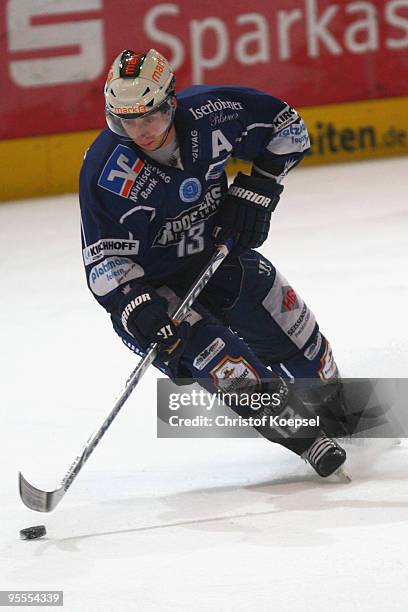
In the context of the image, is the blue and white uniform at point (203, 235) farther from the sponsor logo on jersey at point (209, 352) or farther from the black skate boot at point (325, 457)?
the black skate boot at point (325, 457)

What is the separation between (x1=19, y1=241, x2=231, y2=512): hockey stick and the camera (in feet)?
10.3

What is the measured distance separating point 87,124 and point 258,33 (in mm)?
1231

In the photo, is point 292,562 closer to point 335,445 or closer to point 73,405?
point 335,445

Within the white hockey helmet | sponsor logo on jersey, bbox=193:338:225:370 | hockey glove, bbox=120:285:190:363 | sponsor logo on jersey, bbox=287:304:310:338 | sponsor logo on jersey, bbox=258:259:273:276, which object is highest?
the white hockey helmet

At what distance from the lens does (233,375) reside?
130 inches

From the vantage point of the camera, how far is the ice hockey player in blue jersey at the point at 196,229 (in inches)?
127

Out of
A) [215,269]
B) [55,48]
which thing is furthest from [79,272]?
[215,269]

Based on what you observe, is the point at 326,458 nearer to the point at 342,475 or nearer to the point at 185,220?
the point at 342,475

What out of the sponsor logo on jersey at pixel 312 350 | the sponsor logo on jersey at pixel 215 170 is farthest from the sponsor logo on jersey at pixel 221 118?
the sponsor logo on jersey at pixel 312 350

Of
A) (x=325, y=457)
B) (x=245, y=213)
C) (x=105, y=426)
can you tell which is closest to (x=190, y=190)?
(x=245, y=213)

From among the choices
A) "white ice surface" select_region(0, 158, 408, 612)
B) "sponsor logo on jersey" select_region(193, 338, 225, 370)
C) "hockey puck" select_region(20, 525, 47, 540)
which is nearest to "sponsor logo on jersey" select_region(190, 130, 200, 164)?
"sponsor logo on jersey" select_region(193, 338, 225, 370)

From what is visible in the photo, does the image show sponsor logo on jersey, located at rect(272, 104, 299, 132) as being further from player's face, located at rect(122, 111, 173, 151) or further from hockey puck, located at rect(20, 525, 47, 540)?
hockey puck, located at rect(20, 525, 47, 540)

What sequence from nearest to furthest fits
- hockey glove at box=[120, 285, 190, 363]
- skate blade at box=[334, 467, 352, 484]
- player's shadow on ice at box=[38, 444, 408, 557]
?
player's shadow on ice at box=[38, 444, 408, 557] < hockey glove at box=[120, 285, 190, 363] < skate blade at box=[334, 467, 352, 484]

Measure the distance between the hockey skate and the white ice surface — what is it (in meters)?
0.04
